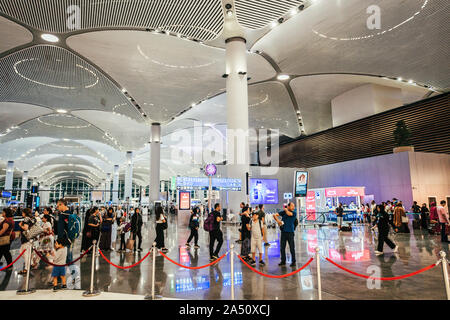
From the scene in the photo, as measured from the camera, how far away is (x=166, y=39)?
52.5ft

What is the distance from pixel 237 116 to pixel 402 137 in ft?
35.8

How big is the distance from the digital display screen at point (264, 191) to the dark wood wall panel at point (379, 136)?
20.1ft

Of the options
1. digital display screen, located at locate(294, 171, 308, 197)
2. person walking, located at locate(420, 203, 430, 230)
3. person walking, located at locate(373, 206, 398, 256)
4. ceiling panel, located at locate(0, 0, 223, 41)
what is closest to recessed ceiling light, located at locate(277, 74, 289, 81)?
ceiling panel, located at locate(0, 0, 223, 41)

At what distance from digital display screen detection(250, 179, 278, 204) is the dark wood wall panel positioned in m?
6.11

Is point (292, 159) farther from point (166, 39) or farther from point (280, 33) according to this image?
point (166, 39)

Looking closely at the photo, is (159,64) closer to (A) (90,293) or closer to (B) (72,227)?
(B) (72,227)

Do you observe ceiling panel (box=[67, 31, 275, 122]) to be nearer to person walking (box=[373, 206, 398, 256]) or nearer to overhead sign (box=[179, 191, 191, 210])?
overhead sign (box=[179, 191, 191, 210])

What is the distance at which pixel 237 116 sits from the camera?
1484cm

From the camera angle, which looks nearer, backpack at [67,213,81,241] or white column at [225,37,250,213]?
backpack at [67,213,81,241]

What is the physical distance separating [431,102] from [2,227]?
22136mm

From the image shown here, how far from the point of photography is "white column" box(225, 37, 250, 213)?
14742 millimetres

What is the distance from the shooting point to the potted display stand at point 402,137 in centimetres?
1808

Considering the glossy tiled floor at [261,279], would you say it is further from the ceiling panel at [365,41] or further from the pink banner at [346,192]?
the ceiling panel at [365,41]
